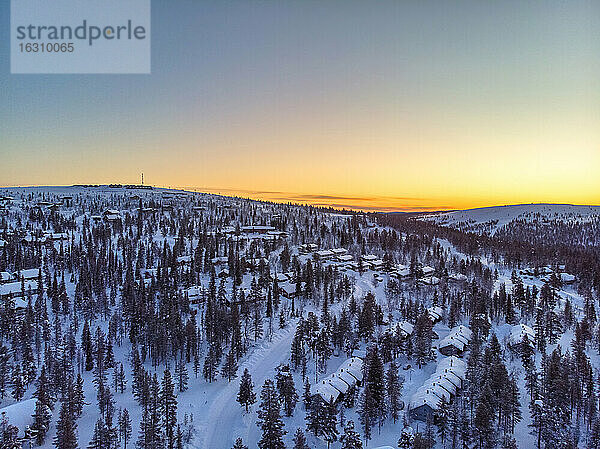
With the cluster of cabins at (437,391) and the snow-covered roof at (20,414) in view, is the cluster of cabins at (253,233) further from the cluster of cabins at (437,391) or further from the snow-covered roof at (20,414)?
the snow-covered roof at (20,414)

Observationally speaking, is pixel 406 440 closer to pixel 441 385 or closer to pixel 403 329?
pixel 441 385

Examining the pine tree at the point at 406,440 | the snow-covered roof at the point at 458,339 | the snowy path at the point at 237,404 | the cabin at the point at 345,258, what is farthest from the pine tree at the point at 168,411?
the cabin at the point at 345,258

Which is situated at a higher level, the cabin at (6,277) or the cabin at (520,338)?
the cabin at (6,277)

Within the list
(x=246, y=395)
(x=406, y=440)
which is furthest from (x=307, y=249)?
(x=406, y=440)

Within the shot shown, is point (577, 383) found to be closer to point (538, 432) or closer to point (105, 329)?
point (538, 432)

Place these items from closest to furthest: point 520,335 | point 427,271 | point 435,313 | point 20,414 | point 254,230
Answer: point 20,414
point 520,335
point 435,313
point 427,271
point 254,230

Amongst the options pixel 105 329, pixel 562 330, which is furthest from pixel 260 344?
pixel 562 330

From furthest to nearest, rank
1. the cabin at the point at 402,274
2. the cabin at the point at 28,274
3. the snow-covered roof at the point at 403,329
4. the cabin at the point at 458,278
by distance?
the cabin at the point at 402,274, the cabin at the point at 458,278, the cabin at the point at 28,274, the snow-covered roof at the point at 403,329
